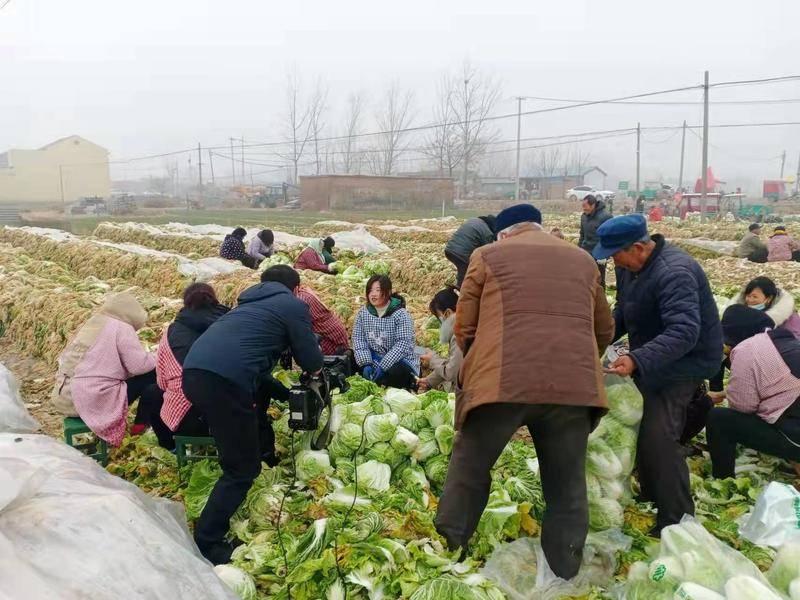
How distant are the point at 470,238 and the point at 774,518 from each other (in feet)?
12.8

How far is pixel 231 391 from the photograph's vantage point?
3637 millimetres

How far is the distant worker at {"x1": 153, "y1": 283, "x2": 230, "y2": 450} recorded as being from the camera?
4336mm

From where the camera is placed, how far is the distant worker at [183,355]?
14.2 ft

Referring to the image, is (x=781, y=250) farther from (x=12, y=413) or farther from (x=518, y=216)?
(x=12, y=413)

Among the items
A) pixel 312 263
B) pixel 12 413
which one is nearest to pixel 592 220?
pixel 312 263

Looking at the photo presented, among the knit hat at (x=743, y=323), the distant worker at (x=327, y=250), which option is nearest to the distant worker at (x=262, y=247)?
the distant worker at (x=327, y=250)

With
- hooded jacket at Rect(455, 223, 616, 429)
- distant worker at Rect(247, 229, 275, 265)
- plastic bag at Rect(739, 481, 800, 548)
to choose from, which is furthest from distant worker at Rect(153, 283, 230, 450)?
distant worker at Rect(247, 229, 275, 265)

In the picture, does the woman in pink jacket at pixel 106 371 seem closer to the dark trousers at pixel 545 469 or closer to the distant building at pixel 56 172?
the dark trousers at pixel 545 469

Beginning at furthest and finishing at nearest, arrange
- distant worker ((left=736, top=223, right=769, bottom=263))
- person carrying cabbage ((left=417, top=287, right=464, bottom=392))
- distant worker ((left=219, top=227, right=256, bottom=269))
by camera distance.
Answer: distant worker ((left=219, top=227, right=256, bottom=269))
distant worker ((left=736, top=223, right=769, bottom=263))
person carrying cabbage ((left=417, top=287, right=464, bottom=392))

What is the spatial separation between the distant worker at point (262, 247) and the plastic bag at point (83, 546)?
10581 millimetres

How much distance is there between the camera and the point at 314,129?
72.2 m

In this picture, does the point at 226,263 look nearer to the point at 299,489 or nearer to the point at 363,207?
the point at 299,489

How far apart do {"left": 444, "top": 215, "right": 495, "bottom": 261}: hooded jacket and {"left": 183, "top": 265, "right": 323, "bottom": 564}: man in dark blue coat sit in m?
3.10

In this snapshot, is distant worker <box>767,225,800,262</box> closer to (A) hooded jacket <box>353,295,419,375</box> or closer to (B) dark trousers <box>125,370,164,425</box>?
(A) hooded jacket <box>353,295,419,375</box>
